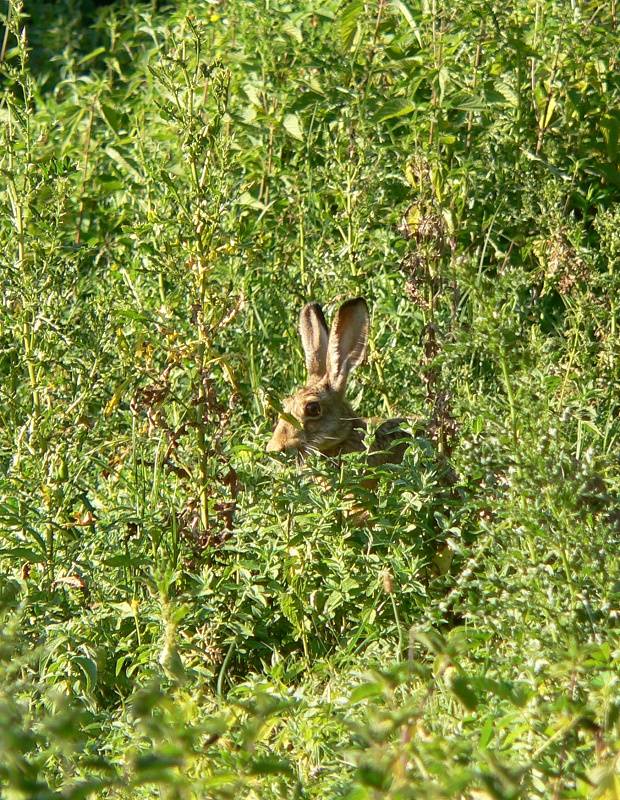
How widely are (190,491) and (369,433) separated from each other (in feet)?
2.22

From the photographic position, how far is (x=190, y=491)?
4691mm

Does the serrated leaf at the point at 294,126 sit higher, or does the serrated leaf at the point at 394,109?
the serrated leaf at the point at 394,109

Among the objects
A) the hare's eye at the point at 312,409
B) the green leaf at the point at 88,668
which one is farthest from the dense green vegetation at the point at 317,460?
the hare's eye at the point at 312,409

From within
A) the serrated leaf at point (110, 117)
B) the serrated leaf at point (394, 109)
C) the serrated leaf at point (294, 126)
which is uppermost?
the serrated leaf at point (394, 109)

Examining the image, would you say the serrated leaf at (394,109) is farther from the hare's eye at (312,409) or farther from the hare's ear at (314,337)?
the hare's eye at (312,409)

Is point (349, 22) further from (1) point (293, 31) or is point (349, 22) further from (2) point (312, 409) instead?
(2) point (312, 409)

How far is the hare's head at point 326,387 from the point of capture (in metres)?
5.94

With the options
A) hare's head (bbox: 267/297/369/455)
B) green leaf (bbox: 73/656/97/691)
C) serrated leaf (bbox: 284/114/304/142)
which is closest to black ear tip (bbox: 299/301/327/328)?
hare's head (bbox: 267/297/369/455)

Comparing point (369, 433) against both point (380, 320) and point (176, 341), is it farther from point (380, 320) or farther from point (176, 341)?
point (380, 320)

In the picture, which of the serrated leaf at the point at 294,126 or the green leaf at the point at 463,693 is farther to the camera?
the serrated leaf at the point at 294,126

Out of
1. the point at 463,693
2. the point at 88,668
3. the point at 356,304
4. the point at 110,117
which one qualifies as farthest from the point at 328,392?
the point at 463,693

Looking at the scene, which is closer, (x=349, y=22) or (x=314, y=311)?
(x=314, y=311)

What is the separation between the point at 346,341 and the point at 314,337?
0.57 ft

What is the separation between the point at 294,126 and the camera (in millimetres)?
6395
